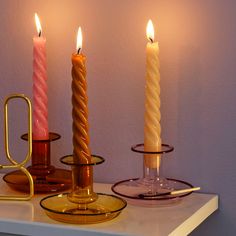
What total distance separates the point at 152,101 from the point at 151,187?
136mm

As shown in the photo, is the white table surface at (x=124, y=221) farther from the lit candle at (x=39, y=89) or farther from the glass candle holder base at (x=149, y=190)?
the lit candle at (x=39, y=89)

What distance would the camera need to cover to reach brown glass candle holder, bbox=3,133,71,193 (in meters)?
1.14

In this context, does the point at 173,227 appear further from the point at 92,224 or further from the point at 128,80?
the point at 128,80

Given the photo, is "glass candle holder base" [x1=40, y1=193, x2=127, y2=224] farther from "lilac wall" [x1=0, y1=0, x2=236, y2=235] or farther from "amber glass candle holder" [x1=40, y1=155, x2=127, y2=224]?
"lilac wall" [x1=0, y1=0, x2=236, y2=235]

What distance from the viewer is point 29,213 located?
1028mm

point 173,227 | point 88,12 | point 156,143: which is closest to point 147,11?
point 88,12

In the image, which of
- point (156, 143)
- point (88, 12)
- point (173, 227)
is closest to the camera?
point (173, 227)

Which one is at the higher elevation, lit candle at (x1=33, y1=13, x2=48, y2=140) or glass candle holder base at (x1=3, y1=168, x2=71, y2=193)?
lit candle at (x1=33, y1=13, x2=48, y2=140)

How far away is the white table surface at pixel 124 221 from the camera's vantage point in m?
0.95

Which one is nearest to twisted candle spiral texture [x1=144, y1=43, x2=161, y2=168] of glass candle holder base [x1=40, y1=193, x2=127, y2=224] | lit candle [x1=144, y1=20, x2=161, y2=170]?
lit candle [x1=144, y1=20, x2=161, y2=170]

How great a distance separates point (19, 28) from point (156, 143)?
1.11 ft

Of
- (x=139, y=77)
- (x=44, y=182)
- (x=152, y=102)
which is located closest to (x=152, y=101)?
(x=152, y=102)

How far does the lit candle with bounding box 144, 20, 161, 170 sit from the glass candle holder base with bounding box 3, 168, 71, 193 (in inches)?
5.8

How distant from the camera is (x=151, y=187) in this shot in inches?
43.8
